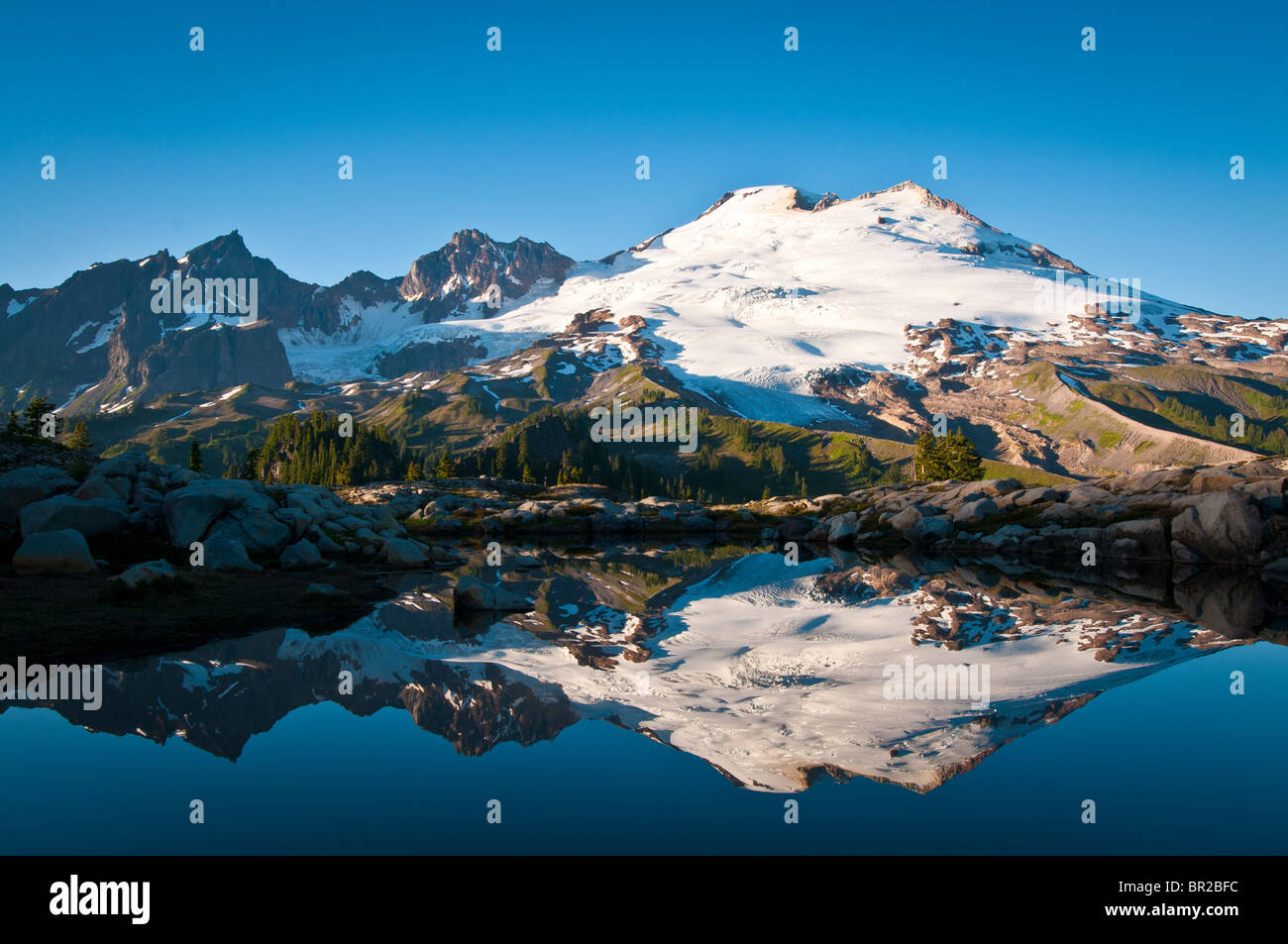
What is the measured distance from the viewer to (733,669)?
18922 millimetres

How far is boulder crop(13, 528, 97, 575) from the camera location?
28.4 m

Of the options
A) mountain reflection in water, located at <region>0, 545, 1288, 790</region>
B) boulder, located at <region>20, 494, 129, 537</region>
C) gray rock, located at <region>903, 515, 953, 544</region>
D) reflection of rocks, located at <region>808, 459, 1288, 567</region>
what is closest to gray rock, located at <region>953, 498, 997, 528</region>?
reflection of rocks, located at <region>808, 459, 1288, 567</region>

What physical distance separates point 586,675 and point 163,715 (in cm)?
816

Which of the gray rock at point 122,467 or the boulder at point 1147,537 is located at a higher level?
the gray rock at point 122,467

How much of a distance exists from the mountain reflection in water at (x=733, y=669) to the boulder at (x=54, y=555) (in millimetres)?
11634

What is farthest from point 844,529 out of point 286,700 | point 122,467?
point 286,700

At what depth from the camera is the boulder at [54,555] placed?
2844cm

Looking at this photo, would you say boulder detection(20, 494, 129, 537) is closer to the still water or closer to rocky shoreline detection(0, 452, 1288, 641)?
rocky shoreline detection(0, 452, 1288, 641)

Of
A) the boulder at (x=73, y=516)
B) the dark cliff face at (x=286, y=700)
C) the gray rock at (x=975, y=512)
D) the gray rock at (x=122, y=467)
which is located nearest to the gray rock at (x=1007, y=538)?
the gray rock at (x=975, y=512)

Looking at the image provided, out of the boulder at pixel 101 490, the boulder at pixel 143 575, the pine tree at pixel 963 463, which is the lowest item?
the boulder at pixel 143 575

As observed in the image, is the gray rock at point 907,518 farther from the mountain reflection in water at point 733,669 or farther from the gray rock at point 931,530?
the mountain reflection in water at point 733,669

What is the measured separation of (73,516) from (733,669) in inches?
1236
